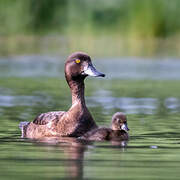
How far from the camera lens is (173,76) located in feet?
70.0

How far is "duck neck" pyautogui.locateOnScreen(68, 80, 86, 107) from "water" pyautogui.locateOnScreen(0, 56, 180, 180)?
686 mm

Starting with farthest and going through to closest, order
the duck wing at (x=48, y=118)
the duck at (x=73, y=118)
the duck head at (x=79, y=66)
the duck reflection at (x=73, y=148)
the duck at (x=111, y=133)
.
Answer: the duck head at (x=79, y=66), the duck wing at (x=48, y=118), the duck at (x=73, y=118), the duck at (x=111, y=133), the duck reflection at (x=73, y=148)

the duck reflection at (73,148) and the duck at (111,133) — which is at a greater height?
the duck at (111,133)

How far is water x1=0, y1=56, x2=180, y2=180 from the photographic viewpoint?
7.26 m

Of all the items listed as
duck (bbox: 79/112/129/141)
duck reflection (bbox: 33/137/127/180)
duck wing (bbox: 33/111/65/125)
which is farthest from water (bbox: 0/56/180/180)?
duck wing (bbox: 33/111/65/125)

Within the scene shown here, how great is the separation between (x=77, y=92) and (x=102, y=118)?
2.03 meters

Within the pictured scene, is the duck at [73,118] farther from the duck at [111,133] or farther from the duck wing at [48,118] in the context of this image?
the duck at [111,133]

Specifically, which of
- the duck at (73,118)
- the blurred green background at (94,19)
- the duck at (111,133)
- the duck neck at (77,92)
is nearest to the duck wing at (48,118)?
the duck at (73,118)

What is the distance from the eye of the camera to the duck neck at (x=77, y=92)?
10.1 m

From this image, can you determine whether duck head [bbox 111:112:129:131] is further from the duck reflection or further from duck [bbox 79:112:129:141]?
the duck reflection

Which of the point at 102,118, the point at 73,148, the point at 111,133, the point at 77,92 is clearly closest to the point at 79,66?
the point at 77,92

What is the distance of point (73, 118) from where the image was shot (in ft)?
32.2

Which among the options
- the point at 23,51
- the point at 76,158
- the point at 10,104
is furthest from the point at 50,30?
the point at 76,158

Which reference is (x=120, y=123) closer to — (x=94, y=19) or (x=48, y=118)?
(x=48, y=118)
